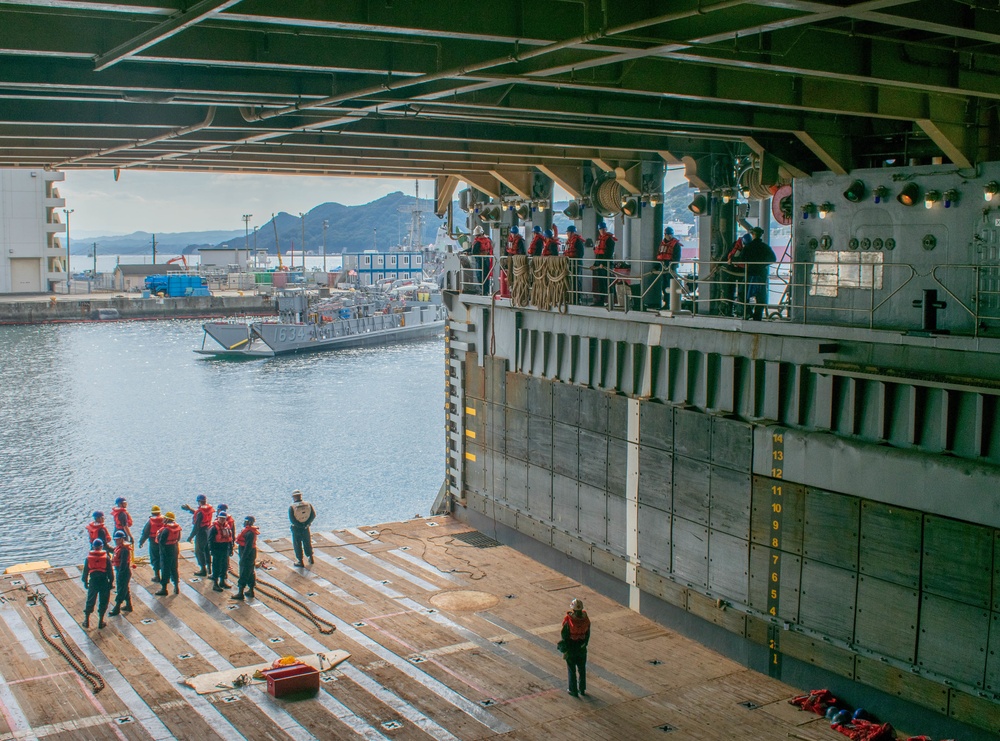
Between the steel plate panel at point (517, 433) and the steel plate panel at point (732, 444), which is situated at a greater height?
the steel plate panel at point (732, 444)

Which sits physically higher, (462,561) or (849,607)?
(849,607)

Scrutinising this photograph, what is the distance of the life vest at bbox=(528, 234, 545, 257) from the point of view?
25.4 m

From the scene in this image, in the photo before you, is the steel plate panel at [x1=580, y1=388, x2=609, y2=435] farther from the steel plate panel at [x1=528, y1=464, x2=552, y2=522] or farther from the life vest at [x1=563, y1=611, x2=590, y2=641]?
the life vest at [x1=563, y1=611, x2=590, y2=641]

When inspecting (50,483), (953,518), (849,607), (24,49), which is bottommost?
(50,483)

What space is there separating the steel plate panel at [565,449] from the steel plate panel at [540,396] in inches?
21.1

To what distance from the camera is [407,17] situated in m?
11.8

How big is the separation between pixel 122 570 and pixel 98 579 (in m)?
0.79

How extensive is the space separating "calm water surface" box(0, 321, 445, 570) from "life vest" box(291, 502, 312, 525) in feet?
36.2

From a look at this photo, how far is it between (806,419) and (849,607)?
126 inches

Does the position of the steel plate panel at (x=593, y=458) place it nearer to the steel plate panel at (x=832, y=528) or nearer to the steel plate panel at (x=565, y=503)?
the steel plate panel at (x=565, y=503)

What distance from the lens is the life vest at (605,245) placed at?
24.7 meters

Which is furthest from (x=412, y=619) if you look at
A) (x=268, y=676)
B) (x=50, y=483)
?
(x=50, y=483)

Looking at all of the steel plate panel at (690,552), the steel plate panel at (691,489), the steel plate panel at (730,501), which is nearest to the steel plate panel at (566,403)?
the steel plate panel at (691,489)

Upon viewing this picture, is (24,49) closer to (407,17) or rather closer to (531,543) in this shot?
(407,17)
